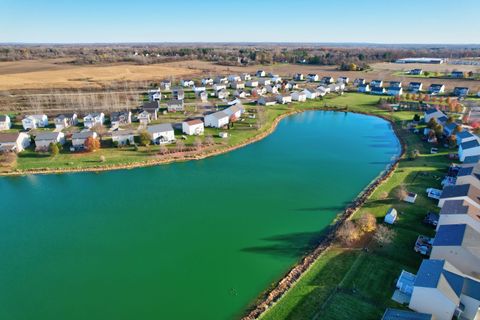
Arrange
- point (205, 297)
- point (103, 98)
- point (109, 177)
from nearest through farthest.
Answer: point (205, 297)
point (109, 177)
point (103, 98)

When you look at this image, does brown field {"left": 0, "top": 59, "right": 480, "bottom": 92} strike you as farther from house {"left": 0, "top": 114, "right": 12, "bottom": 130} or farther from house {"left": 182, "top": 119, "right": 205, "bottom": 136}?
house {"left": 182, "top": 119, "right": 205, "bottom": 136}

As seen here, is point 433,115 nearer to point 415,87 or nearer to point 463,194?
point 463,194

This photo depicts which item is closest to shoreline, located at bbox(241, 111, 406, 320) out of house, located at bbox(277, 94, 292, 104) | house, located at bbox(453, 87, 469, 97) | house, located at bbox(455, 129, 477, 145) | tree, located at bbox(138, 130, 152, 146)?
house, located at bbox(455, 129, 477, 145)

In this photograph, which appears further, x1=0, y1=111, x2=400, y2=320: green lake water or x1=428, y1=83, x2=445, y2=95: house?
x1=428, y1=83, x2=445, y2=95: house

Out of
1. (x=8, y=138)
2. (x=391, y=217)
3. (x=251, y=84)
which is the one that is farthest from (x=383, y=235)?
(x=251, y=84)

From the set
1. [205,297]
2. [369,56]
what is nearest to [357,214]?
[205,297]

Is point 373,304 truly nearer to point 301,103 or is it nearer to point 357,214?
point 357,214

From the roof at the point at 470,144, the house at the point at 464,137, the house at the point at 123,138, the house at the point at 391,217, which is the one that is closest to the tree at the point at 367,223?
the house at the point at 391,217
